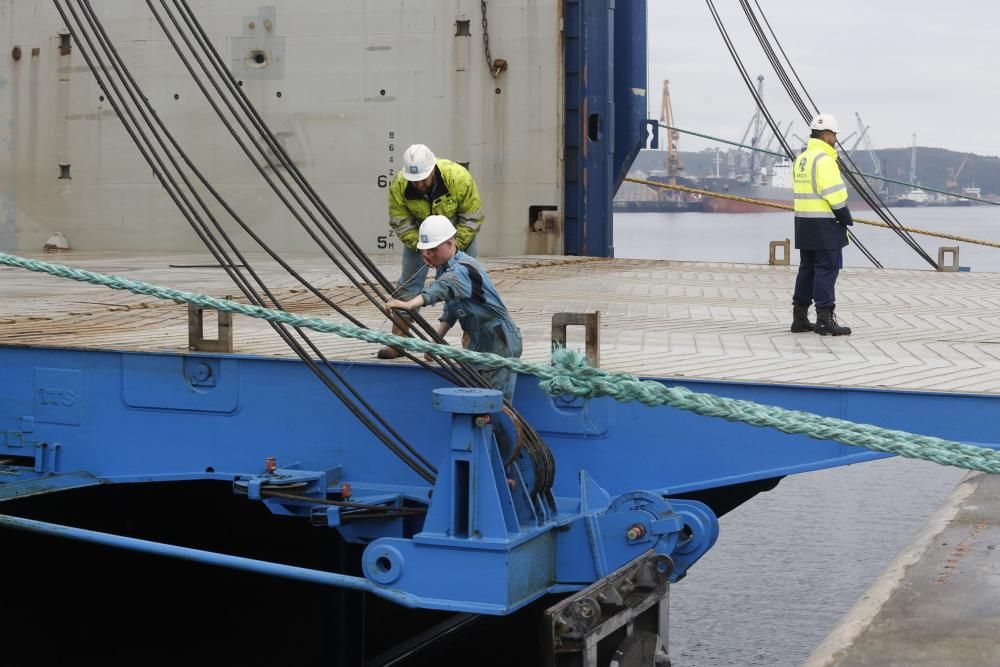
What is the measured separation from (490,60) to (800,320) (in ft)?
24.3

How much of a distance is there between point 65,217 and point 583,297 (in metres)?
9.00

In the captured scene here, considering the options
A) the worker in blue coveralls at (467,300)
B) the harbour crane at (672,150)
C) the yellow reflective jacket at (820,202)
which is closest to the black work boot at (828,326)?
the yellow reflective jacket at (820,202)

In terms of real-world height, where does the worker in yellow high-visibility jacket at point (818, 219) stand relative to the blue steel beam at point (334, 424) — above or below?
above

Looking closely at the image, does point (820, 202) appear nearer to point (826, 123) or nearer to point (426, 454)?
point (826, 123)

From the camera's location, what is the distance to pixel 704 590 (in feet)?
48.7

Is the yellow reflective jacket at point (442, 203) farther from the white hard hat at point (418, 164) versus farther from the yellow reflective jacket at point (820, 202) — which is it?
the yellow reflective jacket at point (820, 202)

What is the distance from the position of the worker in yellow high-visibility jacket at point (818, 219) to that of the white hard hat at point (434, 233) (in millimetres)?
2692

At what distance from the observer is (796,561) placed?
16000 millimetres

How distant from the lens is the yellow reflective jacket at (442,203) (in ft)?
22.6

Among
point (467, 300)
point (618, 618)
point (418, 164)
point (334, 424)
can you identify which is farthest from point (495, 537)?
point (418, 164)

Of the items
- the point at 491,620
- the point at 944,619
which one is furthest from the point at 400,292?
the point at 491,620

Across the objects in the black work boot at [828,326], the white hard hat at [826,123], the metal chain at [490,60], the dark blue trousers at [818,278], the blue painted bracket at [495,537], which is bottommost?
the blue painted bracket at [495,537]

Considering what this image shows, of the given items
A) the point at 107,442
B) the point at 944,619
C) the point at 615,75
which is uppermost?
the point at 615,75

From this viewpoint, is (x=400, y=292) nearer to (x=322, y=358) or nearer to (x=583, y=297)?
(x=322, y=358)
